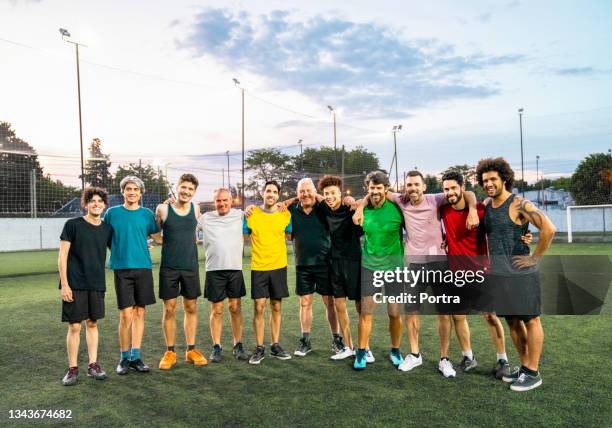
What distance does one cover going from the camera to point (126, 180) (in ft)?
17.4

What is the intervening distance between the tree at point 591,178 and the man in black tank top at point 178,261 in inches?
1991

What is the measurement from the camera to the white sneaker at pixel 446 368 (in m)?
4.76

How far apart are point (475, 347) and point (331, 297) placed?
5.76 feet

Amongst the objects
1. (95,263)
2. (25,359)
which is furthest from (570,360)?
(25,359)

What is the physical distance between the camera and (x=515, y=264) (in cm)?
443

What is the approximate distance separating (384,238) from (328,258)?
33.1 inches

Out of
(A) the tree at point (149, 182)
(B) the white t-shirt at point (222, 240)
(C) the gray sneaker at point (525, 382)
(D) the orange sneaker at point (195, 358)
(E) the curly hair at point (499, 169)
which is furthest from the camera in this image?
(A) the tree at point (149, 182)

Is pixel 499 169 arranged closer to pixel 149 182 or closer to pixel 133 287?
pixel 133 287

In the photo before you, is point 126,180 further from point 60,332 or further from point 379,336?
point 379,336

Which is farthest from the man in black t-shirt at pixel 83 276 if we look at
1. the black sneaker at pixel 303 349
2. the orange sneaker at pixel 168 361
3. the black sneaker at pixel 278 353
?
the black sneaker at pixel 303 349

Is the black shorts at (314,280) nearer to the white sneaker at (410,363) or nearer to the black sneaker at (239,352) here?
the black sneaker at (239,352)

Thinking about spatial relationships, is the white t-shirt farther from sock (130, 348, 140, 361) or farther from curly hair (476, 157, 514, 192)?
curly hair (476, 157, 514, 192)

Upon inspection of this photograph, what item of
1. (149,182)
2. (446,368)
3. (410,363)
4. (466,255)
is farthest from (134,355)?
(149,182)

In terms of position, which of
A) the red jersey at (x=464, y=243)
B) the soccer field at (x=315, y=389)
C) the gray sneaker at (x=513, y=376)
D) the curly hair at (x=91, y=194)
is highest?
the curly hair at (x=91, y=194)
